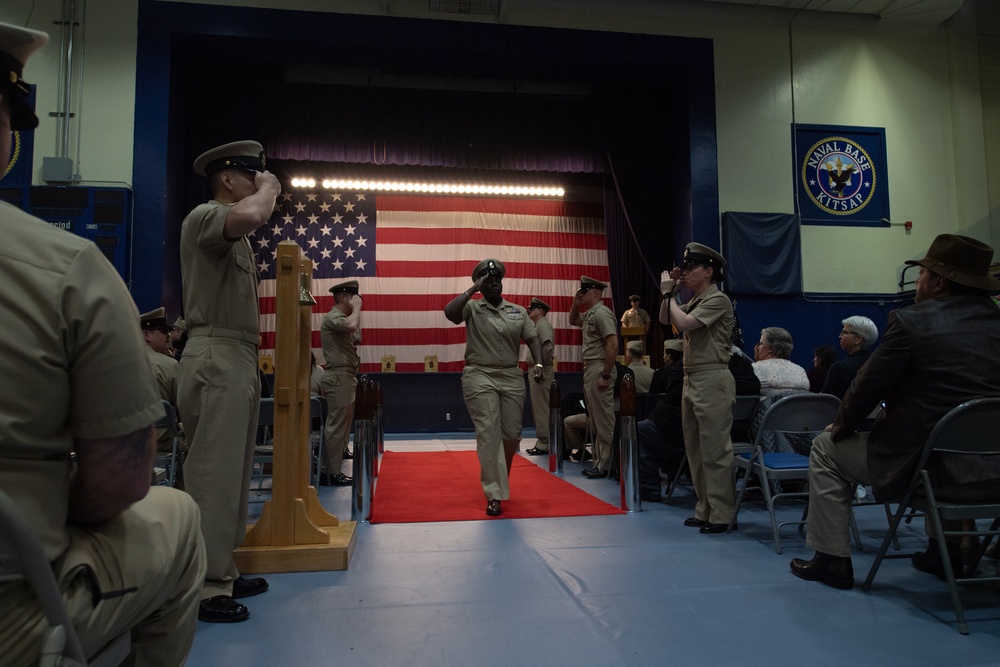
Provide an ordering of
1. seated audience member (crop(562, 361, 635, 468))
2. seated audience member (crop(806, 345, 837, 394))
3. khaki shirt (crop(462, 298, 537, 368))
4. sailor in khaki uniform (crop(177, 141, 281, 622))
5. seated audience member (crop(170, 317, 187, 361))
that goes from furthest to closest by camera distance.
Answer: seated audience member (crop(562, 361, 635, 468)), seated audience member (crop(170, 317, 187, 361)), seated audience member (crop(806, 345, 837, 394)), khaki shirt (crop(462, 298, 537, 368)), sailor in khaki uniform (crop(177, 141, 281, 622))

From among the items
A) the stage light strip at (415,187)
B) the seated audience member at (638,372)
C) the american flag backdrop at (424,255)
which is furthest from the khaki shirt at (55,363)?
the stage light strip at (415,187)

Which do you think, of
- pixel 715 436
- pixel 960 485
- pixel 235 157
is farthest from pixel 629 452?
pixel 235 157

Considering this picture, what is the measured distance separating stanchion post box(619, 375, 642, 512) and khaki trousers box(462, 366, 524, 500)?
27.5 inches

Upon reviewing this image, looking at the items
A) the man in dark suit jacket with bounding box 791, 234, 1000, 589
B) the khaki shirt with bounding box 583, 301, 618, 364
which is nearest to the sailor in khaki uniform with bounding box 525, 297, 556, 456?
the khaki shirt with bounding box 583, 301, 618, 364

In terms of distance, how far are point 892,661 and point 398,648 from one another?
1.52 meters

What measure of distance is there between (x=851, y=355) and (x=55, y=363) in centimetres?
452

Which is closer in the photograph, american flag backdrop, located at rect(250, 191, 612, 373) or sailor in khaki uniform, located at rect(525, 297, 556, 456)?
sailor in khaki uniform, located at rect(525, 297, 556, 456)

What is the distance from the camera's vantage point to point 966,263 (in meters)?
2.36

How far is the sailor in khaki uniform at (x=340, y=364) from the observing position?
18.3 ft

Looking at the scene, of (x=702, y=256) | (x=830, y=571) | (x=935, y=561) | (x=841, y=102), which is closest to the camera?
(x=830, y=571)

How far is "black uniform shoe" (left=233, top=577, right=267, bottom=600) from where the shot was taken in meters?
2.48

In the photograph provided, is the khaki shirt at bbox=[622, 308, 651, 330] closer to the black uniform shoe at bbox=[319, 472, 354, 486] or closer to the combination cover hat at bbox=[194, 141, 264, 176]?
the black uniform shoe at bbox=[319, 472, 354, 486]

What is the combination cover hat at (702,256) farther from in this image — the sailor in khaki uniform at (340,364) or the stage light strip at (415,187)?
the stage light strip at (415,187)

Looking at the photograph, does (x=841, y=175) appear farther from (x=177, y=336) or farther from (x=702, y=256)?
(x=177, y=336)
